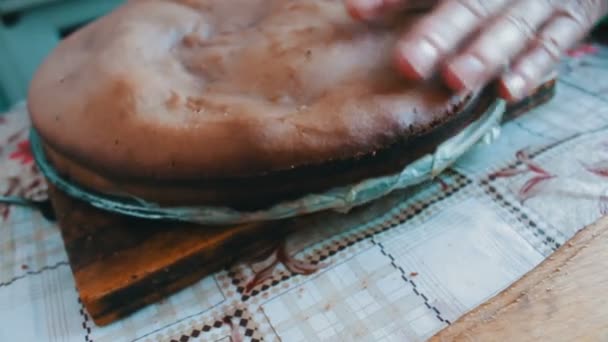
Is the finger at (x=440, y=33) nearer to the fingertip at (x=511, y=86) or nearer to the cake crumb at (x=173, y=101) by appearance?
the fingertip at (x=511, y=86)

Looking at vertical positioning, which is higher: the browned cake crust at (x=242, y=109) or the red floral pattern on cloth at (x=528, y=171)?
the browned cake crust at (x=242, y=109)

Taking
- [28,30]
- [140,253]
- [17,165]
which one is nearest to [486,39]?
[140,253]

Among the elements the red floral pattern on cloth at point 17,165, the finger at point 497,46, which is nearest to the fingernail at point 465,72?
the finger at point 497,46

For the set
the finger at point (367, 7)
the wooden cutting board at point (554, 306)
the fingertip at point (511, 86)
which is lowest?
the wooden cutting board at point (554, 306)

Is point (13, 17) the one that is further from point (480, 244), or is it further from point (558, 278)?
point (558, 278)

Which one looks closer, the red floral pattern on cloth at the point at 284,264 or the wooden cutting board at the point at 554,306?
the wooden cutting board at the point at 554,306

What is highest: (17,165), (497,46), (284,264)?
(497,46)

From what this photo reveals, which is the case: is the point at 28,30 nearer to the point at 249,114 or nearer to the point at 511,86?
the point at 249,114

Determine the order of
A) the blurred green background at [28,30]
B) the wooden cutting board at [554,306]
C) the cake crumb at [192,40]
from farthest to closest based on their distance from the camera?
the blurred green background at [28,30] → the cake crumb at [192,40] → the wooden cutting board at [554,306]
